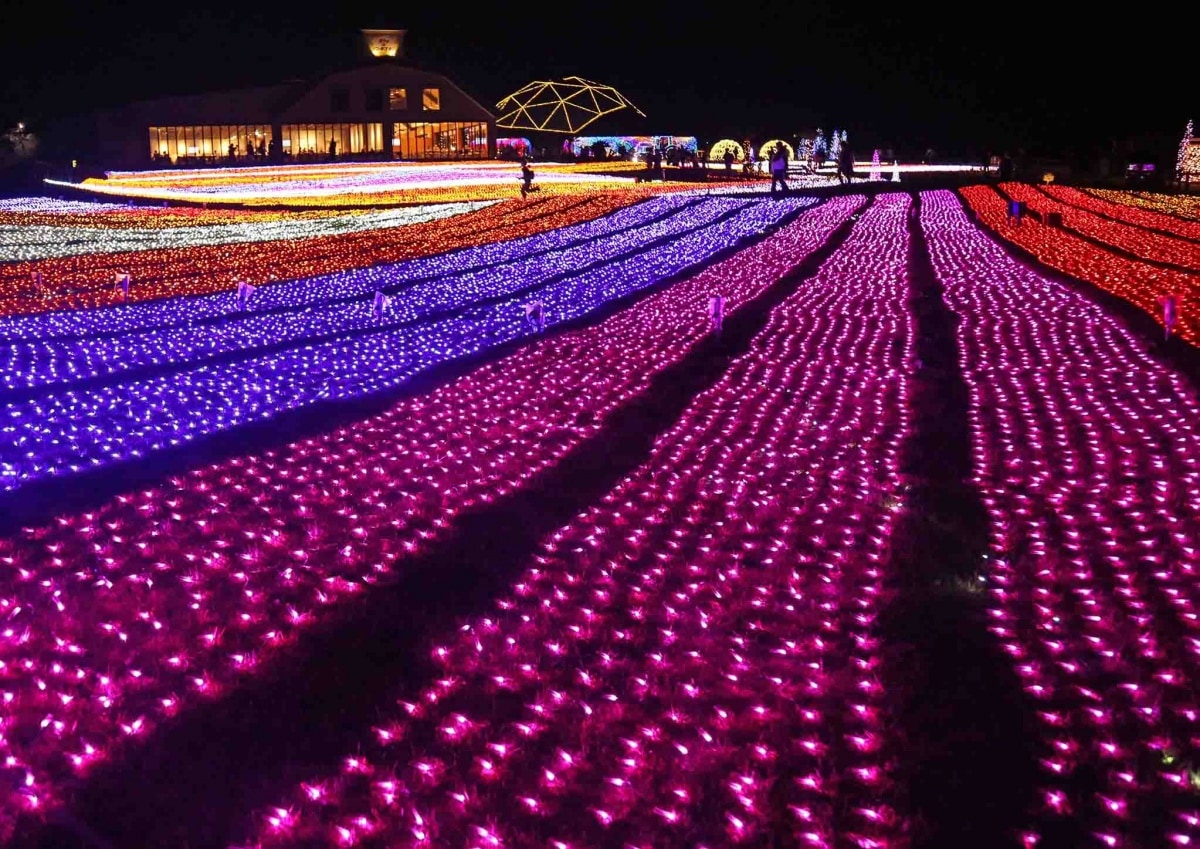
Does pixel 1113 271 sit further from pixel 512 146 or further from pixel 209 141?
pixel 512 146

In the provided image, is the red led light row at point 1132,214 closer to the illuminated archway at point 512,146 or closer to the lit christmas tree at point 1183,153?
the lit christmas tree at point 1183,153

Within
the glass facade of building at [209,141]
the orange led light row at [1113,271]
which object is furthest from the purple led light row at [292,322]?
the glass facade of building at [209,141]

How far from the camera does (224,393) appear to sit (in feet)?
33.7

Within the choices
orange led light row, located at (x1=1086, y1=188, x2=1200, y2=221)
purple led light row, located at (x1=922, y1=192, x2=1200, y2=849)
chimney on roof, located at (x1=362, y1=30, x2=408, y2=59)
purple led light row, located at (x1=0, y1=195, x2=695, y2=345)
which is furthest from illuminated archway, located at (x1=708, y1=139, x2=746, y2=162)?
purple led light row, located at (x1=922, y1=192, x2=1200, y2=849)

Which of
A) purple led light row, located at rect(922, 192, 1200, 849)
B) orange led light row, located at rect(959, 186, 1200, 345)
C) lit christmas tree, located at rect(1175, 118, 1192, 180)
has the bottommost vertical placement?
purple led light row, located at rect(922, 192, 1200, 849)

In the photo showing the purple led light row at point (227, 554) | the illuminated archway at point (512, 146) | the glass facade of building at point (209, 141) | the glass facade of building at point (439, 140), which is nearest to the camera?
the purple led light row at point (227, 554)

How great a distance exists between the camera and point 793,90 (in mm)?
105250

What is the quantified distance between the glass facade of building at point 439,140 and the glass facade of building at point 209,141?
26.5ft

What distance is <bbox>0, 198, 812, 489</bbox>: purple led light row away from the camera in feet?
27.8

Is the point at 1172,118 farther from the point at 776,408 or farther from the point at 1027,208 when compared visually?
the point at 776,408

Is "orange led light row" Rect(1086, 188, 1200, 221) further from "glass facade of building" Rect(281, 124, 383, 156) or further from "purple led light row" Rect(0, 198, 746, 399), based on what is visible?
"glass facade of building" Rect(281, 124, 383, 156)

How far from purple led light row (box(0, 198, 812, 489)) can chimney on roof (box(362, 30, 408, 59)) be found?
67640 mm

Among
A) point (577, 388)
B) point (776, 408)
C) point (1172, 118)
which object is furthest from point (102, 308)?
point (1172, 118)

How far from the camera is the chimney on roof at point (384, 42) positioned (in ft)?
253
